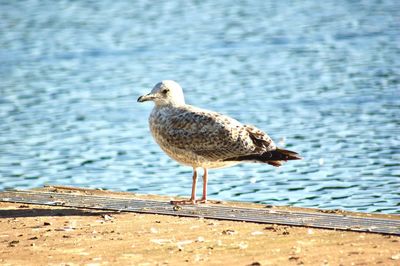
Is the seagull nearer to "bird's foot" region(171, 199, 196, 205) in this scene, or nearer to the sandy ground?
"bird's foot" region(171, 199, 196, 205)

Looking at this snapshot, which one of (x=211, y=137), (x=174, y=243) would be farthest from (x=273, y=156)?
(x=174, y=243)

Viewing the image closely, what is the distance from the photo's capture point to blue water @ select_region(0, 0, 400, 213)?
15727 millimetres

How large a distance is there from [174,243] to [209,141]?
2090 mm

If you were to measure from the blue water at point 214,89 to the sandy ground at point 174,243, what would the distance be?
373 cm

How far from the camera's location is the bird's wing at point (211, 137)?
1138 cm

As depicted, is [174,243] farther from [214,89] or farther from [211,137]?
[214,89]

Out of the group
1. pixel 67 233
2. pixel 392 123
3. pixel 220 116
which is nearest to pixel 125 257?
pixel 67 233

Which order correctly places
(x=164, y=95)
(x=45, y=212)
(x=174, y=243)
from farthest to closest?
1. (x=164, y=95)
2. (x=45, y=212)
3. (x=174, y=243)

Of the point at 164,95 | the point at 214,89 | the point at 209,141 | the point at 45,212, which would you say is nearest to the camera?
the point at 45,212

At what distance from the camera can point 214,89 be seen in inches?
961

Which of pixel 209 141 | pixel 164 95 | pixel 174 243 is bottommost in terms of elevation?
pixel 174 243

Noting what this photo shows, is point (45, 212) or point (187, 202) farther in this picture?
point (187, 202)

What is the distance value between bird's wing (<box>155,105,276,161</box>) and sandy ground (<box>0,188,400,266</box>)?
1023 millimetres

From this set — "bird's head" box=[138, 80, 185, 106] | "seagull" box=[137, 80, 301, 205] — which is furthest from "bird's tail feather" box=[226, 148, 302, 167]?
"bird's head" box=[138, 80, 185, 106]
